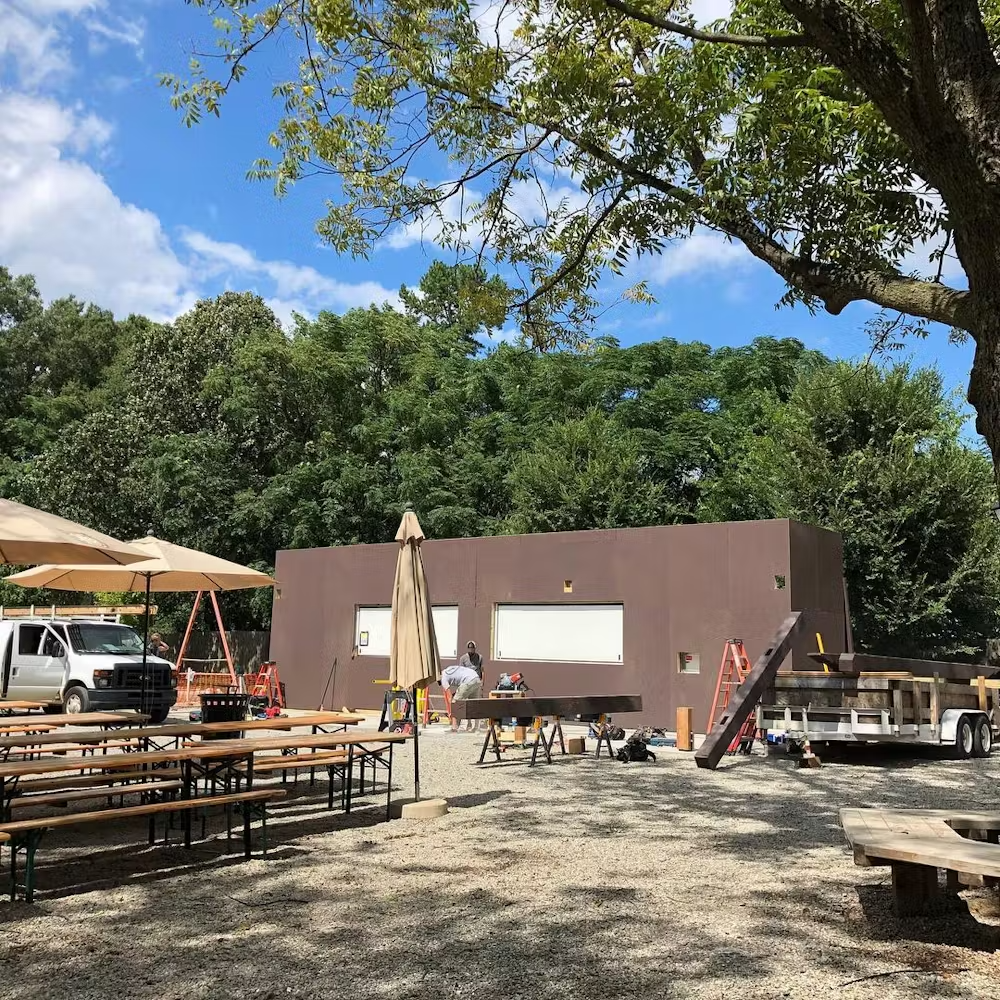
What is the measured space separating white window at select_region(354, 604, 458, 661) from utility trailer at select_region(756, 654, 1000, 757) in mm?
8480

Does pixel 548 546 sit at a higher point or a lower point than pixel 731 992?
higher

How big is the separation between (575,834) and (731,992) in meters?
3.64

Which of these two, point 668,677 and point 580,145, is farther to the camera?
point 668,677

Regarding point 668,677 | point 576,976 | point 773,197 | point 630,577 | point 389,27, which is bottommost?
point 576,976

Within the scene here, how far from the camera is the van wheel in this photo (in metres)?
17.1

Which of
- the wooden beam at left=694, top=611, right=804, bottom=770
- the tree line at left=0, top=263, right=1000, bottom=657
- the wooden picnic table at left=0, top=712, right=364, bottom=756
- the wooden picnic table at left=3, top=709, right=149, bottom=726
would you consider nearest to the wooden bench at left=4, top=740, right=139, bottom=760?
the wooden picnic table at left=3, top=709, right=149, bottom=726

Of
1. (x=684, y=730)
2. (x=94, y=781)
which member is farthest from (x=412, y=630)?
(x=684, y=730)

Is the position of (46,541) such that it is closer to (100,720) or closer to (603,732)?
(100,720)

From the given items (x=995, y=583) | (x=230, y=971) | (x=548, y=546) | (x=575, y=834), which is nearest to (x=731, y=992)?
(x=230, y=971)

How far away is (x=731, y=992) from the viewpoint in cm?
406

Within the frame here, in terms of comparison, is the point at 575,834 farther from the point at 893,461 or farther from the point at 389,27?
the point at 893,461

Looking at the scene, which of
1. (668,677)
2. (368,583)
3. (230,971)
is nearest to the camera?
(230,971)

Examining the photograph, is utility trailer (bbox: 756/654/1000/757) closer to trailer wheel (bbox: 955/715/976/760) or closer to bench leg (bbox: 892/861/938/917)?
trailer wheel (bbox: 955/715/976/760)

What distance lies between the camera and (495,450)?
34.3 metres
